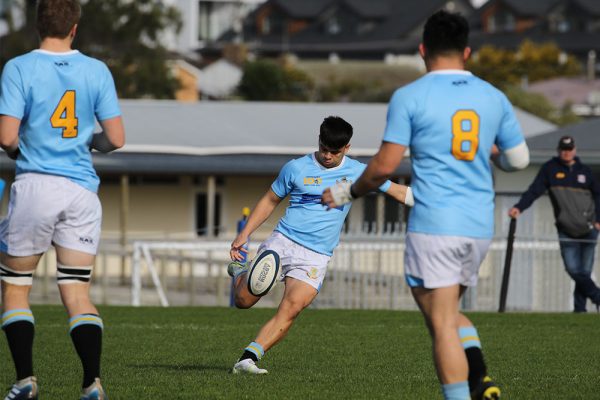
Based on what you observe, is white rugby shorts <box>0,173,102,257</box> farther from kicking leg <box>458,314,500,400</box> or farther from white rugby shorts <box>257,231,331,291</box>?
white rugby shorts <box>257,231,331,291</box>

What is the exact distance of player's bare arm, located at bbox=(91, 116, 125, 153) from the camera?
7.45 m

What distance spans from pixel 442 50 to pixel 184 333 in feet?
22.6

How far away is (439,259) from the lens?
6.71 m

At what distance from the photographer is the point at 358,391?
8.60 m

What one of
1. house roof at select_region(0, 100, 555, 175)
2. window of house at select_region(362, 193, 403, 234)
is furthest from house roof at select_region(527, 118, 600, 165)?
house roof at select_region(0, 100, 555, 175)

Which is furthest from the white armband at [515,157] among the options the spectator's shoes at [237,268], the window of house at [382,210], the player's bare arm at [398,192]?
the window of house at [382,210]

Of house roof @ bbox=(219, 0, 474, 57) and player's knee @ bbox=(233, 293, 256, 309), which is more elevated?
house roof @ bbox=(219, 0, 474, 57)

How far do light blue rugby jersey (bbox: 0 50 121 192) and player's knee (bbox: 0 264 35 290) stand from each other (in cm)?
55

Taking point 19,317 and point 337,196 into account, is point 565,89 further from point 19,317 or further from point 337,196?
point 337,196

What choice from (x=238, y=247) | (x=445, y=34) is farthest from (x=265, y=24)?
(x=445, y=34)

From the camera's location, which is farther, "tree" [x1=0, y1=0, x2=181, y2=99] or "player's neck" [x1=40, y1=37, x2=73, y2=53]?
"tree" [x1=0, y1=0, x2=181, y2=99]

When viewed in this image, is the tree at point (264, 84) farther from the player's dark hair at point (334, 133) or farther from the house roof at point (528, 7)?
the player's dark hair at point (334, 133)

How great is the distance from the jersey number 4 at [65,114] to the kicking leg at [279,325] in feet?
8.86

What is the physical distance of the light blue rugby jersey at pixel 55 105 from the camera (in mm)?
7266
